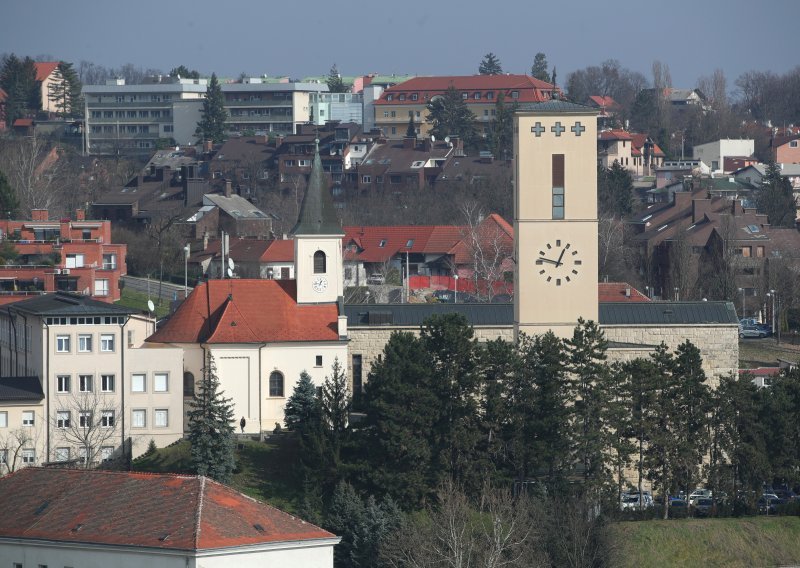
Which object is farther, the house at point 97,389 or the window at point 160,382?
the window at point 160,382

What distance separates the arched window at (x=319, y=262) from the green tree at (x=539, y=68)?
399 ft

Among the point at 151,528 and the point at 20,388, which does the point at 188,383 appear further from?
the point at 151,528

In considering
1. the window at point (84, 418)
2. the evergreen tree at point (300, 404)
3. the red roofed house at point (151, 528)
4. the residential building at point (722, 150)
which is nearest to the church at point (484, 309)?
the evergreen tree at point (300, 404)

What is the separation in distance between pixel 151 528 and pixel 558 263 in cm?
1940

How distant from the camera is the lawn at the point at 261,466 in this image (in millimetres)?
58250

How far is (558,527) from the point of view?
178ft

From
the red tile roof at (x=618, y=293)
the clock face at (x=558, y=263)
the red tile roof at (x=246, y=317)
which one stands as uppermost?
the clock face at (x=558, y=263)

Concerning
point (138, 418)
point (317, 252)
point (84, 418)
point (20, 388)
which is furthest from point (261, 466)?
point (317, 252)

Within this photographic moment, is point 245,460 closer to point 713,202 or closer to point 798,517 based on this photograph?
point 798,517

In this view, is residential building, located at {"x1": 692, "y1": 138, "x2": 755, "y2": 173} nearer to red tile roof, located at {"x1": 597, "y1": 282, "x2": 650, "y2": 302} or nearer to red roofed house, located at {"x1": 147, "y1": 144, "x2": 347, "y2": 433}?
red tile roof, located at {"x1": 597, "y1": 282, "x2": 650, "y2": 302}

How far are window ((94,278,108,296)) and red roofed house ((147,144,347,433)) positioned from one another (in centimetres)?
2750

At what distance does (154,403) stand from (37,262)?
30.8m

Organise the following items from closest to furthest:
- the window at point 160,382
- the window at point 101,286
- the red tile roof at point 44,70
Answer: the window at point 160,382
the window at point 101,286
the red tile roof at point 44,70

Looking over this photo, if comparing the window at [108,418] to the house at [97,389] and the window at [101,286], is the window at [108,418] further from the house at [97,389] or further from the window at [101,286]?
the window at [101,286]
